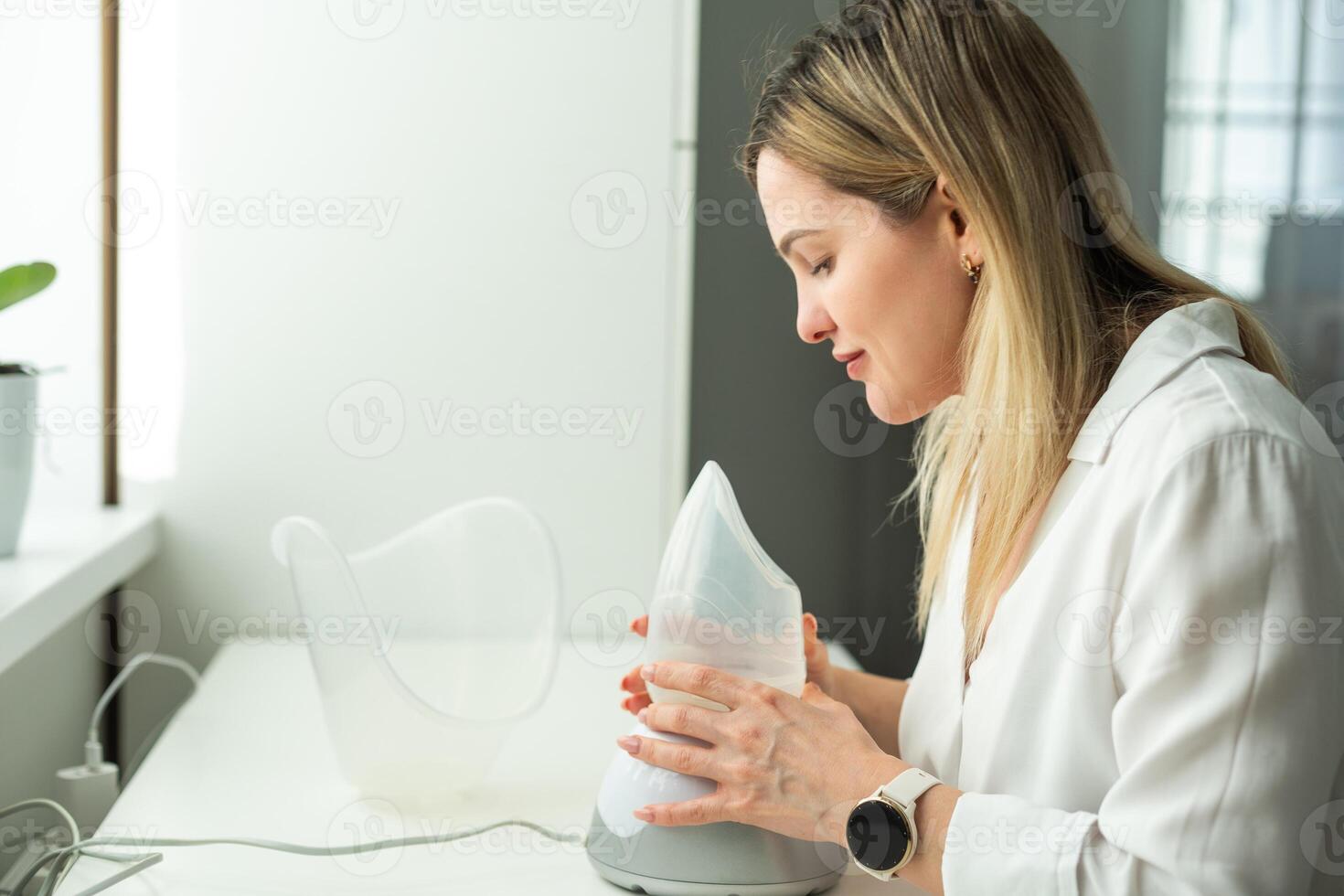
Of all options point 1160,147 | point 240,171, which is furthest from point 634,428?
point 1160,147

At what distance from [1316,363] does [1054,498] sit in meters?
0.74

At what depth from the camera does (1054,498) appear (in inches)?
34.5

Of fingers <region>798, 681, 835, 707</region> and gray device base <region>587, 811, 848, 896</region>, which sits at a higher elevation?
fingers <region>798, 681, 835, 707</region>

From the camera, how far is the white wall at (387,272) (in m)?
1.58

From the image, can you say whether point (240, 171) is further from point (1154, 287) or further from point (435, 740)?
point (1154, 287)

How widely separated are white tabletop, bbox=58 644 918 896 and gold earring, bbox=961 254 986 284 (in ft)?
1.59

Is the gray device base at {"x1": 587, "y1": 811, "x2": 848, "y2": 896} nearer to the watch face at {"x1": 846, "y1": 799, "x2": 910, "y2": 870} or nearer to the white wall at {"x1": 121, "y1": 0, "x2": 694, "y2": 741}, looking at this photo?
the watch face at {"x1": 846, "y1": 799, "x2": 910, "y2": 870}

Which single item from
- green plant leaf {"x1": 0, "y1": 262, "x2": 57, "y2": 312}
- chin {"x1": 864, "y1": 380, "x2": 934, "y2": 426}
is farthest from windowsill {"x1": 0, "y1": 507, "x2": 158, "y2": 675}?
chin {"x1": 864, "y1": 380, "x2": 934, "y2": 426}

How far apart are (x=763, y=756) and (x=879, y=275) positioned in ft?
1.30

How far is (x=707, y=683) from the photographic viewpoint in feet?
2.82

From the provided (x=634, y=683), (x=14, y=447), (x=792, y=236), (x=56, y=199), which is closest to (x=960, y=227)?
(x=792, y=236)

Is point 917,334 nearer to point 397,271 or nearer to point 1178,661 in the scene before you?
point 1178,661

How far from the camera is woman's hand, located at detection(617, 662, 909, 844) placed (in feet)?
2.66

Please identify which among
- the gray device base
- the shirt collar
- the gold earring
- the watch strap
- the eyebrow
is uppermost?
the eyebrow
